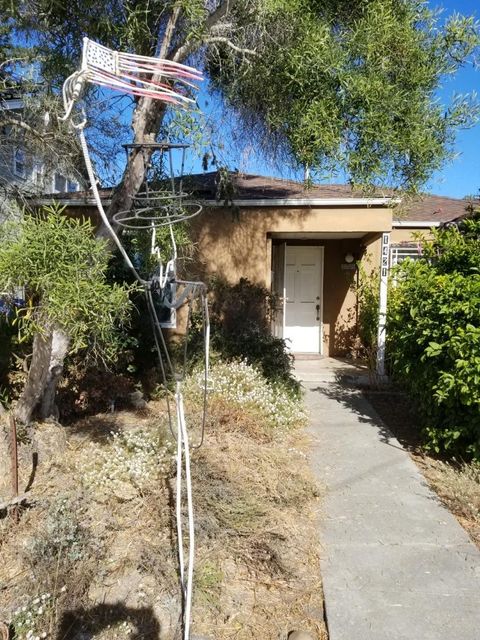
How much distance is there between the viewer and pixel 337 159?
481 centimetres

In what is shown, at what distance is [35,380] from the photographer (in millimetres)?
4402

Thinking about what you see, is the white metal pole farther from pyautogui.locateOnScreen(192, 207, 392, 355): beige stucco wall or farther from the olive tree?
the olive tree

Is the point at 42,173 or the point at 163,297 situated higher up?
the point at 42,173

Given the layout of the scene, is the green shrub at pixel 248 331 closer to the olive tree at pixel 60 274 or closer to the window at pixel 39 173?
the window at pixel 39 173

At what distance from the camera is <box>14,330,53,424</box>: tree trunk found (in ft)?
13.4

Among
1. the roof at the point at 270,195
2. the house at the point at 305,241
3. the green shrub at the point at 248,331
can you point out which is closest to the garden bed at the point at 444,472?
the green shrub at the point at 248,331

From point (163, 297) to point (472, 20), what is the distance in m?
4.41

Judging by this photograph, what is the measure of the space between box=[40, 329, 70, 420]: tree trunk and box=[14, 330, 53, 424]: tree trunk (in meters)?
0.12

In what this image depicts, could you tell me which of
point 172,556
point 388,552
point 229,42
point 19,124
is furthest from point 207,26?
point 388,552

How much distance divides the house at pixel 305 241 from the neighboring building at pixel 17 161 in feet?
2.90

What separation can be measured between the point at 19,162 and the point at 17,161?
5cm

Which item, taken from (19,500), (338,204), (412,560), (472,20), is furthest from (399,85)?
(19,500)

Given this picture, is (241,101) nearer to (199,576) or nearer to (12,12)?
(12,12)

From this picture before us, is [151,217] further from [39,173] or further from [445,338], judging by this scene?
[39,173]
